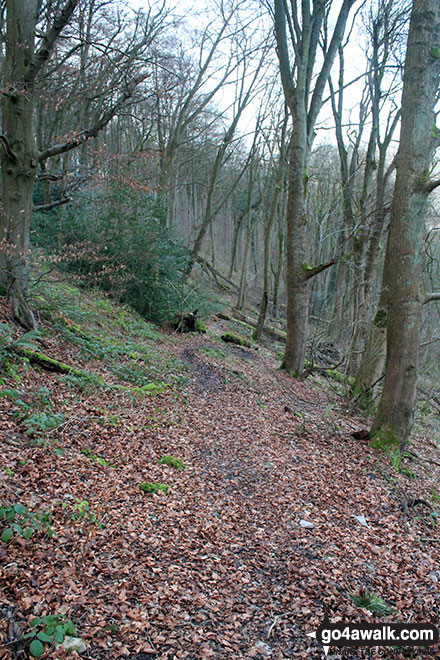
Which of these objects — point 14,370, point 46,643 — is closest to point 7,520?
point 46,643

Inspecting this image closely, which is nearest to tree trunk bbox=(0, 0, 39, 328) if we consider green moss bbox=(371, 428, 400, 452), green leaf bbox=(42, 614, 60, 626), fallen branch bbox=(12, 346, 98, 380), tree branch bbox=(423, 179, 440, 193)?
fallen branch bbox=(12, 346, 98, 380)

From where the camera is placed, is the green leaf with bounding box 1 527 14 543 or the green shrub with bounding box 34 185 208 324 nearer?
the green leaf with bounding box 1 527 14 543

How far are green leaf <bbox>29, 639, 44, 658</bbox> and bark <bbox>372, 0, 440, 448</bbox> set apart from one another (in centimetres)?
534

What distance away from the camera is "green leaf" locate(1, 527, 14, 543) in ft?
8.73

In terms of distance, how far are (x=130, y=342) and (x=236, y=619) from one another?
22.8 feet

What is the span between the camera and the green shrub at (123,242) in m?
12.7

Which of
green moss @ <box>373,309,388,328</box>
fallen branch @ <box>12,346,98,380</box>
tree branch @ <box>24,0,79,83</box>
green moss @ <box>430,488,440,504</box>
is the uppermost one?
tree branch @ <box>24,0,79,83</box>

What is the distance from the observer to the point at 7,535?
2.67 metres

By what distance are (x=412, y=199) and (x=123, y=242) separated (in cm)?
886

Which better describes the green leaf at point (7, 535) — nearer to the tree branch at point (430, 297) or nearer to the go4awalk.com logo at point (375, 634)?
the go4awalk.com logo at point (375, 634)

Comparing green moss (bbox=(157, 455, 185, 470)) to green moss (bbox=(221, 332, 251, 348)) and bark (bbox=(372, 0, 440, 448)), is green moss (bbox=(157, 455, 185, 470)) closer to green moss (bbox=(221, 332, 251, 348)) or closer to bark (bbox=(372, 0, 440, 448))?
bark (bbox=(372, 0, 440, 448))

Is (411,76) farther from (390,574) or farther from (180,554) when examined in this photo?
(180,554)

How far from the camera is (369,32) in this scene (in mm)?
12555

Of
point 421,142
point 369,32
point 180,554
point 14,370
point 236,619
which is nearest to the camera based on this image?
point 236,619
